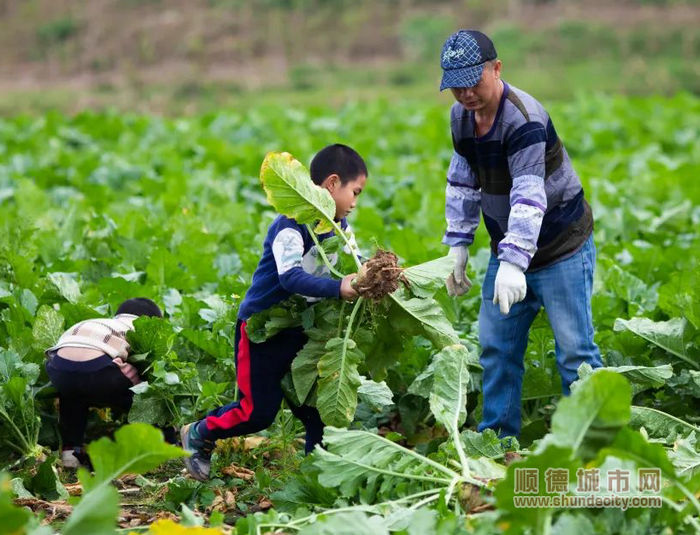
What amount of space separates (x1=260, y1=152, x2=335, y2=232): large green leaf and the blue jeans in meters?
0.88

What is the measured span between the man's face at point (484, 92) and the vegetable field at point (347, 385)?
A: 59 centimetres

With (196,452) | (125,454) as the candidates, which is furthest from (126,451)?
(196,452)

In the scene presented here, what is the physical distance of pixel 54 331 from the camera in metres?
4.49

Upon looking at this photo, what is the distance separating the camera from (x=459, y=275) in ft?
14.4

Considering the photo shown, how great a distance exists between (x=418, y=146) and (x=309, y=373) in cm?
823

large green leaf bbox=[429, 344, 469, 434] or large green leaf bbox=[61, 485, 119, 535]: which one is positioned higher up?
large green leaf bbox=[61, 485, 119, 535]

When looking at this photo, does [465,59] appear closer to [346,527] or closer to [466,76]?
[466,76]

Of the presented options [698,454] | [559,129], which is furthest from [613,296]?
[559,129]

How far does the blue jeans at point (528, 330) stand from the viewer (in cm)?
411

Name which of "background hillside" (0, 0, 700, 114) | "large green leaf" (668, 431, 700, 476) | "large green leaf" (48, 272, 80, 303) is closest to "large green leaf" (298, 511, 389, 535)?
"large green leaf" (668, 431, 700, 476)

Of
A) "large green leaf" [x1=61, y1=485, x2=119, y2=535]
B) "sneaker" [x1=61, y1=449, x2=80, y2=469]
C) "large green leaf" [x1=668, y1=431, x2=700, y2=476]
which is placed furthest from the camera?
"sneaker" [x1=61, y1=449, x2=80, y2=469]

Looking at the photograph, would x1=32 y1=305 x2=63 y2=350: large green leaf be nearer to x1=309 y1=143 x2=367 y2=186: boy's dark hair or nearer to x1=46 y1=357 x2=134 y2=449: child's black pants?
x1=46 y1=357 x2=134 y2=449: child's black pants

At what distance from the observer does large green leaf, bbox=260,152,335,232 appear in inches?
145

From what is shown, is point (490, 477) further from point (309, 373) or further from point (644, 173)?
point (644, 173)
